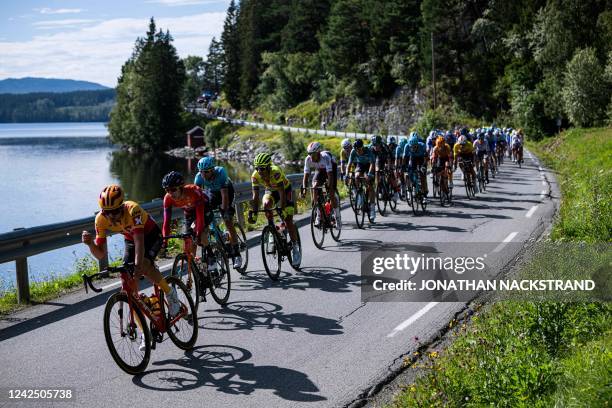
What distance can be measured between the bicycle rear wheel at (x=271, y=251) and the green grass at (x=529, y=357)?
11.5ft

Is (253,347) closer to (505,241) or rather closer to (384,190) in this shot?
(505,241)

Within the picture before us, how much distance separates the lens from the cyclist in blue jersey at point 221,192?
9906mm

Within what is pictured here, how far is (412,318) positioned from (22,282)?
5.72 m

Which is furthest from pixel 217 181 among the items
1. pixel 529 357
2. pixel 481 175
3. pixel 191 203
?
pixel 481 175

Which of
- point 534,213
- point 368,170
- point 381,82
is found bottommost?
point 534,213

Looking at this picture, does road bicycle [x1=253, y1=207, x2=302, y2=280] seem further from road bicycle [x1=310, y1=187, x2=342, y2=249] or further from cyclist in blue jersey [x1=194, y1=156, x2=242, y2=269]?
road bicycle [x1=310, y1=187, x2=342, y2=249]

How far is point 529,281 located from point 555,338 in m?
1.61

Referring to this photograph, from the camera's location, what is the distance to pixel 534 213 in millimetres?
16266

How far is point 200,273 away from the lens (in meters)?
8.62

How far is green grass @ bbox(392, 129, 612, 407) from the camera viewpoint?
5.07m

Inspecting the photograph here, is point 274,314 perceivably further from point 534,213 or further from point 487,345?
point 534,213

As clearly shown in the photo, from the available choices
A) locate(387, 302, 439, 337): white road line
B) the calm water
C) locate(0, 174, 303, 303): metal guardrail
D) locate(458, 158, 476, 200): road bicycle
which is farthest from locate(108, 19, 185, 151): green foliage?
Result: locate(387, 302, 439, 337): white road line

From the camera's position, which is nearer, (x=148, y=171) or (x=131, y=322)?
(x=131, y=322)

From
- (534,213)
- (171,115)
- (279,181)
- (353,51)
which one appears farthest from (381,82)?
(279,181)
